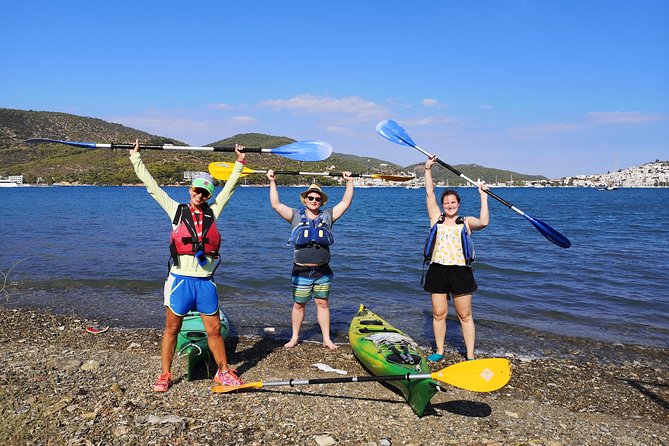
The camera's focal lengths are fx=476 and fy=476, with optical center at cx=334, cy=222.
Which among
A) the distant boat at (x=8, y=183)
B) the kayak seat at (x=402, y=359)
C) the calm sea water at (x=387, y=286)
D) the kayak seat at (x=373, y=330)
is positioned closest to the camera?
the kayak seat at (x=402, y=359)

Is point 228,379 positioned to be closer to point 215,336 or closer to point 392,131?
point 215,336

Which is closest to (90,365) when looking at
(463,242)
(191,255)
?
(191,255)

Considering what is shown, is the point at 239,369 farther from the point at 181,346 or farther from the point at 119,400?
the point at 119,400

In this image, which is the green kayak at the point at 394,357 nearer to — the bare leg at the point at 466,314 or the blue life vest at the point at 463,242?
the bare leg at the point at 466,314

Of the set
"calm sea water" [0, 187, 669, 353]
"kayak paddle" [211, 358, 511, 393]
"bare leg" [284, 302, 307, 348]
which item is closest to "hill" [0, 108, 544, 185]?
"calm sea water" [0, 187, 669, 353]

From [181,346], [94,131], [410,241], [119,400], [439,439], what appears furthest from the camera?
[94,131]

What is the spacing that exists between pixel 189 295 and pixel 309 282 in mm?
1873

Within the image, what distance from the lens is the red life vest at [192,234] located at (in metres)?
4.45

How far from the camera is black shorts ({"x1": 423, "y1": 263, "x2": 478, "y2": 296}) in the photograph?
212 inches

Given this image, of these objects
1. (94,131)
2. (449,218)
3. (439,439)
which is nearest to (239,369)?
(439,439)

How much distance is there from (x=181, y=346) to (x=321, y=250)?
6.53 ft

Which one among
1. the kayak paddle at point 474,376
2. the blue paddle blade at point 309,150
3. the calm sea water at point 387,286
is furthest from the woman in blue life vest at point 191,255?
the calm sea water at point 387,286

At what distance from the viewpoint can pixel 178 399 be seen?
467 centimetres

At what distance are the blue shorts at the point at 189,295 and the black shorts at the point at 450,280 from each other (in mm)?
2422
